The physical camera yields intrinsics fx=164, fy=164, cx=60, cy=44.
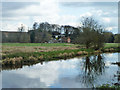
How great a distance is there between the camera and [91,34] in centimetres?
3094

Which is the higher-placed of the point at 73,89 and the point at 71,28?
the point at 71,28

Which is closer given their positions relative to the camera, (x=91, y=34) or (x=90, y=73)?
(x=90, y=73)

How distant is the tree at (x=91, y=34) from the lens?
31047 mm

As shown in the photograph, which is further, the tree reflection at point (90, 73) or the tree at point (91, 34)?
the tree at point (91, 34)

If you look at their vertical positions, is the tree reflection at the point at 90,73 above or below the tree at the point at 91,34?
below

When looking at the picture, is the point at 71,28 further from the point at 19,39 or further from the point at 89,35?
the point at 89,35

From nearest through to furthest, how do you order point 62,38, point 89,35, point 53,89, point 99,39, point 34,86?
point 53,89 → point 34,86 → point 89,35 → point 99,39 → point 62,38

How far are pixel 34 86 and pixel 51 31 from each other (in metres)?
68.2

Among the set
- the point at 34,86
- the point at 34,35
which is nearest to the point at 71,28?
the point at 34,35

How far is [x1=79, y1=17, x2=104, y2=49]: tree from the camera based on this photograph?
31047mm

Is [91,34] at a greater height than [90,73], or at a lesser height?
greater

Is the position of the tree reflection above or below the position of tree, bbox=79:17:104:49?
below

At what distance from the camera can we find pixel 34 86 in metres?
9.09

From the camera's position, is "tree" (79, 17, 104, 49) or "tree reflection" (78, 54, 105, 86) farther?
"tree" (79, 17, 104, 49)
